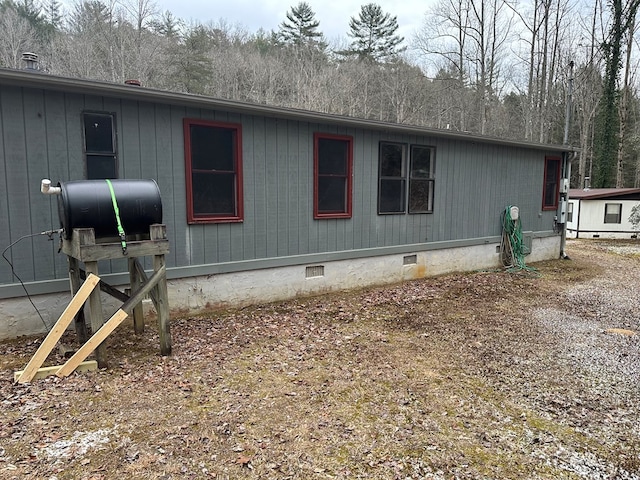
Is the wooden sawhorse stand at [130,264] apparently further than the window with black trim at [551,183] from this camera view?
No

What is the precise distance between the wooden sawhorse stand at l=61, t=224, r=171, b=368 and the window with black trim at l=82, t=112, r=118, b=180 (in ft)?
3.48

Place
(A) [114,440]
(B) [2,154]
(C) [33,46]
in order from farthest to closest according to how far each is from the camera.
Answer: (C) [33,46], (B) [2,154], (A) [114,440]

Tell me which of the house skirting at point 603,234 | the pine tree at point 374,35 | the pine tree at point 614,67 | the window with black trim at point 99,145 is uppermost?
the pine tree at point 374,35

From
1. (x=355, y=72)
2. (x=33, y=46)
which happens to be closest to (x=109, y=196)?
(x=33, y=46)

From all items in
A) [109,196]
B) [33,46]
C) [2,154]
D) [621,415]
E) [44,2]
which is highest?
[44,2]

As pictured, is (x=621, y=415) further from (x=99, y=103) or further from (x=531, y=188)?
(x=531, y=188)

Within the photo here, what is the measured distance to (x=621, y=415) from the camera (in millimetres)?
2949

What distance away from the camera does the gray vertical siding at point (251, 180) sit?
4.03 metres

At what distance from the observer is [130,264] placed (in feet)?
13.3

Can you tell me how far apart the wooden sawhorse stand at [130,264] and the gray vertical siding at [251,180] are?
0.73 metres

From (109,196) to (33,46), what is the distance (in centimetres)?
1799

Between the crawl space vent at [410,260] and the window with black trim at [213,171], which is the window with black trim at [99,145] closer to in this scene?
the window with black trim at [213,171]

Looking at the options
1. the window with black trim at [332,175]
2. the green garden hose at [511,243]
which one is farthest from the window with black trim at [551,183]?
the window with black trim at [332,175]

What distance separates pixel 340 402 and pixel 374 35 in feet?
88.1
